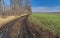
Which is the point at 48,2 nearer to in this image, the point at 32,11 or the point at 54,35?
the point at 32,11

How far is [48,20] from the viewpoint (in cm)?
210

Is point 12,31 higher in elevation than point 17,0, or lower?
lower

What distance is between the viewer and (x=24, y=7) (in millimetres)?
2059

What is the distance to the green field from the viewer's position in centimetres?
209

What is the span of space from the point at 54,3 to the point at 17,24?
55cm

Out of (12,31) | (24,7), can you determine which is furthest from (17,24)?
(24,7)

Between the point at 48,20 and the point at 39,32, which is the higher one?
the point at 48,20

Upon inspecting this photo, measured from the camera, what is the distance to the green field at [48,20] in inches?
82.4

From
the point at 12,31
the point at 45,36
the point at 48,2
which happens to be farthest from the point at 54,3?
the point at 12,31

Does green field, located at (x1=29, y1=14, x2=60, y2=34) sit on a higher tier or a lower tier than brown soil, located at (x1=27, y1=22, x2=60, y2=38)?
higher

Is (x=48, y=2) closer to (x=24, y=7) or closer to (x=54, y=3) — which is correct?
(x=54, y=3)

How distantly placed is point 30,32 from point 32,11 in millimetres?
275

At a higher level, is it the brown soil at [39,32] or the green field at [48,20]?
the green field at [48,20]

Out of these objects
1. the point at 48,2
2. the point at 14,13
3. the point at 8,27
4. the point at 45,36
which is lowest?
the point at 45,36
